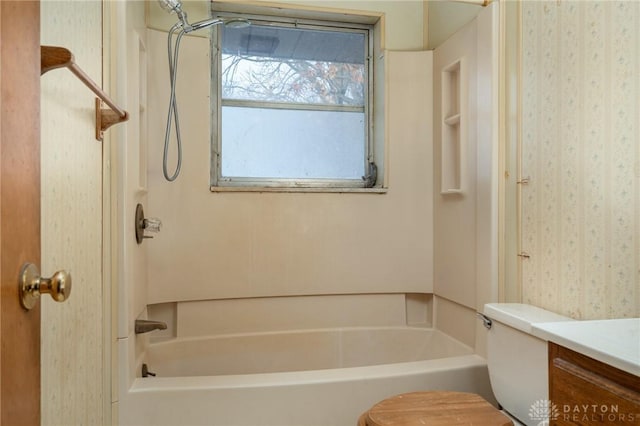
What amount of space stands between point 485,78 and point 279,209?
1.14 m

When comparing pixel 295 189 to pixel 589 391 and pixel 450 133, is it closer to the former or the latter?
pixel 450 133

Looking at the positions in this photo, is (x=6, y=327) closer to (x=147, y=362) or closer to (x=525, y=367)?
(x=525, y=367)

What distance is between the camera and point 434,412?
1.19m

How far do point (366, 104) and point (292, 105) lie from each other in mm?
443

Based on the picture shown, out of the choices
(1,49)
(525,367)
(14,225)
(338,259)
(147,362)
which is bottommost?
(147,362)

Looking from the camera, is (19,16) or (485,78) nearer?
(19,16)

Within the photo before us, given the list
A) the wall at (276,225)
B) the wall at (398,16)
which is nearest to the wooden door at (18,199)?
the wall at (276,225)

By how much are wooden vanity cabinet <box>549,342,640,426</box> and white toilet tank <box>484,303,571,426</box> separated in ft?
0.92

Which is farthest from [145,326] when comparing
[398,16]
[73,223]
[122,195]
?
[398,16]

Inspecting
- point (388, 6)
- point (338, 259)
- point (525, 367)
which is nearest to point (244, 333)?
point (338, 259)

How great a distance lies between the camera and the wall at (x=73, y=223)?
0.87 metres

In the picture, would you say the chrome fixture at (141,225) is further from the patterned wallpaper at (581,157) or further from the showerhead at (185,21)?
the patterned wallpaper at (581,157)

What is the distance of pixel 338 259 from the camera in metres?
2.17

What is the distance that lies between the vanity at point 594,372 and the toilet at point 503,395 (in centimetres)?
28
